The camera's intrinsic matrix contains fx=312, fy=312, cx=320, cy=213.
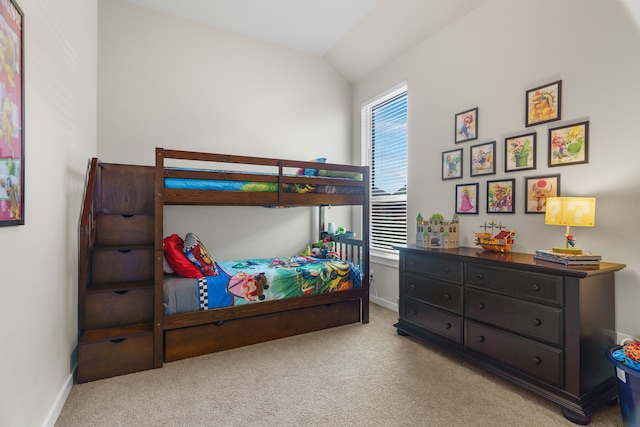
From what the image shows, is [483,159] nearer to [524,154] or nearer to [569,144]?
[524,154]

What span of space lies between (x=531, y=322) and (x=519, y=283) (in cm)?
24

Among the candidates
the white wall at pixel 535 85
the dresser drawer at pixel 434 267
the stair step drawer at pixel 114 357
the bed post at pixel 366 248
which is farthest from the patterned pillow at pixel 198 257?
the white wall at pixel 535 85

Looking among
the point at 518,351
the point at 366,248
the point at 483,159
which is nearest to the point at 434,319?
the point at 518,351

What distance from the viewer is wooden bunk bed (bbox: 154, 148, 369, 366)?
2400mm

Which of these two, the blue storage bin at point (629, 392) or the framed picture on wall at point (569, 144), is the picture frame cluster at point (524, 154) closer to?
the framed picture on wall at point (569, 144)

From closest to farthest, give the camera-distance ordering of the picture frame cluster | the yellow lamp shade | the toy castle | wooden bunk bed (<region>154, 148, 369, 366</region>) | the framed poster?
the framed poster < the yellow lamp shade < the picture frame cluster < wooden bunk bed (<region>154, 148, 369, 366</region>) < the toy castle

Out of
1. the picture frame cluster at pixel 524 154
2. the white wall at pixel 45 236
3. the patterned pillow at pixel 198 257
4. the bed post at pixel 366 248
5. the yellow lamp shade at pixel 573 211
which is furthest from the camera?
the bed post at pixel 366 248

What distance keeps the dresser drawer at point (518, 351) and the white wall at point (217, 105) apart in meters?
2.43

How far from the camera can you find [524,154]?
97.4 inches

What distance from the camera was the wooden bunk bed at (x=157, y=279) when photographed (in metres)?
2.30

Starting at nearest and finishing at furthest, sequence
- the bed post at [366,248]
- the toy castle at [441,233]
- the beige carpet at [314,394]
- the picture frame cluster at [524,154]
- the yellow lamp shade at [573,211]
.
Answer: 1. the beige carpet at [314,394]
2. the yellow lamp shade at [573,211]
3. the picture frame cluster at [524,154]
4. the toy castle at [441,233]
5. the bed post at [366,248]

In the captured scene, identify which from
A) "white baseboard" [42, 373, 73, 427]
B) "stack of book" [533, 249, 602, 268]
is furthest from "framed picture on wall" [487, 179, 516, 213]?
"white baseboard" [42, 373, 73, 427]

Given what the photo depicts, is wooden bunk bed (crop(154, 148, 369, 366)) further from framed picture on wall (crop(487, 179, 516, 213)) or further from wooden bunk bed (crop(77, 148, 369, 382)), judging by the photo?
framed picture on wall (crop(487, 179, 516, 213))

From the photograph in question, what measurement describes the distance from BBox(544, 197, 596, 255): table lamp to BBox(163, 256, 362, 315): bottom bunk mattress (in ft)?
5.97
